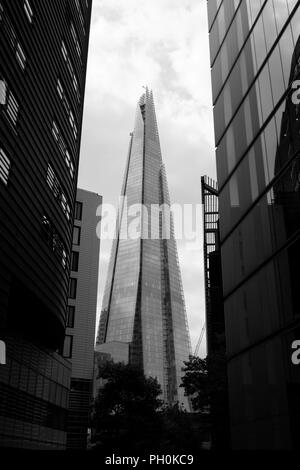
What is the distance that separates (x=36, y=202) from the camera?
83.9 feet

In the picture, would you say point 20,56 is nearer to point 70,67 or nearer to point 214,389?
point 70,67

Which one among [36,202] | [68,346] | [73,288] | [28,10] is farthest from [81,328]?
[28,10]

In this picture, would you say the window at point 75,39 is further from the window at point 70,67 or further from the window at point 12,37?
the window at point 12,37

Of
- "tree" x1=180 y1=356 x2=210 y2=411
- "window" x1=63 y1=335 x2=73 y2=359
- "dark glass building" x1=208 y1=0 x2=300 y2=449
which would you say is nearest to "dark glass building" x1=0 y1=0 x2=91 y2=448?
"dark glass building" x1=208 y1=0 x2=300 y2=449

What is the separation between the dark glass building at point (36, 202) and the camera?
2230 cm

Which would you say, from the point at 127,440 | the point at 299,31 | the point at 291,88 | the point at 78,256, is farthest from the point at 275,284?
the point at 78,256

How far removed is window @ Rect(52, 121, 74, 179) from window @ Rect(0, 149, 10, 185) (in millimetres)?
8117

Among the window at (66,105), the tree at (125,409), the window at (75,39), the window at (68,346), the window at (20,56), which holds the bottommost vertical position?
the tree at (125,409)

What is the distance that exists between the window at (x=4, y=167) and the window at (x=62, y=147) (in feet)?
26.6

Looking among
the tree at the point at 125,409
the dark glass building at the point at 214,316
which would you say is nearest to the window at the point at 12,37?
the dark glass building at the point at 214,316

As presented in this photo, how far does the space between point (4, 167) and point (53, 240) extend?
7976 mm

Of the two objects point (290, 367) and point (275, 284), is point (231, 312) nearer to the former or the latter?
point (275, 284)

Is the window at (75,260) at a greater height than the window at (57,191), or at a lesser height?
greater
